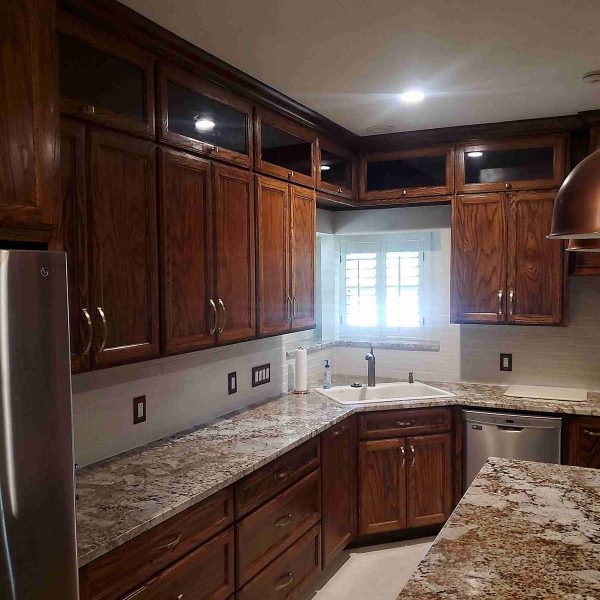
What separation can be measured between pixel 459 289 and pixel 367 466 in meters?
1.31

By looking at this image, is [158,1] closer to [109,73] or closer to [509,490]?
[109,73]

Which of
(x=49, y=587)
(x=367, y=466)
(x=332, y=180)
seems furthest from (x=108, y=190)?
(x=367, y=466)

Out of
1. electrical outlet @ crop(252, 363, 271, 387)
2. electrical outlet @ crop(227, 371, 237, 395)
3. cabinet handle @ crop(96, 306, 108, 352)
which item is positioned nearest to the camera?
cabinet handle @ crop(96, 306, 108, 352)

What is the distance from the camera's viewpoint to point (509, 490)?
2.06m

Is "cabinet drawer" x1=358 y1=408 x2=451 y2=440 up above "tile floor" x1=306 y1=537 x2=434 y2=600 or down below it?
above

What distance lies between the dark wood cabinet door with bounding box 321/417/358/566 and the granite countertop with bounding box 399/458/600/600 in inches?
44.5

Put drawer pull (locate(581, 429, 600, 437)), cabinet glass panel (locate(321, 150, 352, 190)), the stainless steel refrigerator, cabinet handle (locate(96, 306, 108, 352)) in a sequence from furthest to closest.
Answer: cabinet glass panel (locate(321, 150, 352, 190)) → drawer pull (locate(581, 429, 600, 437)) → cabinet handle (locate(96, 306, 108, 352)) → the stainless steel refrigerator

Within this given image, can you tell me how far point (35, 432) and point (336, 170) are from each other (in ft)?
9.82

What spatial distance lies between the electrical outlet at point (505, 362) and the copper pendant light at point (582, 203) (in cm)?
285

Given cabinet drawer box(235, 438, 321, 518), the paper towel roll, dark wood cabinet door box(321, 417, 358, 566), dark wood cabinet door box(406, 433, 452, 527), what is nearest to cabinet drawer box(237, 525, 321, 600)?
dark wood cabinet door box(321, 417, 358, 566)

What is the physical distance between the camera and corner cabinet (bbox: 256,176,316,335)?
304 centimetres

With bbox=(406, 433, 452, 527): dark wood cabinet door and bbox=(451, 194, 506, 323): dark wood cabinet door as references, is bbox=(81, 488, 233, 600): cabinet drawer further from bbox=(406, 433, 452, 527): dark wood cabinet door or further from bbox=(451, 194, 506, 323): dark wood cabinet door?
bbox=(451, 194, 506, 323): dark wood cabinet door

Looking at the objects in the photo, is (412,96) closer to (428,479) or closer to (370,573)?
(428,479)

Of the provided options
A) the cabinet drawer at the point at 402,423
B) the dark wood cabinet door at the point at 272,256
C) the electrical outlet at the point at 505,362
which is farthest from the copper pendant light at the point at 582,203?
the electrical outlet at the point at 505,362
